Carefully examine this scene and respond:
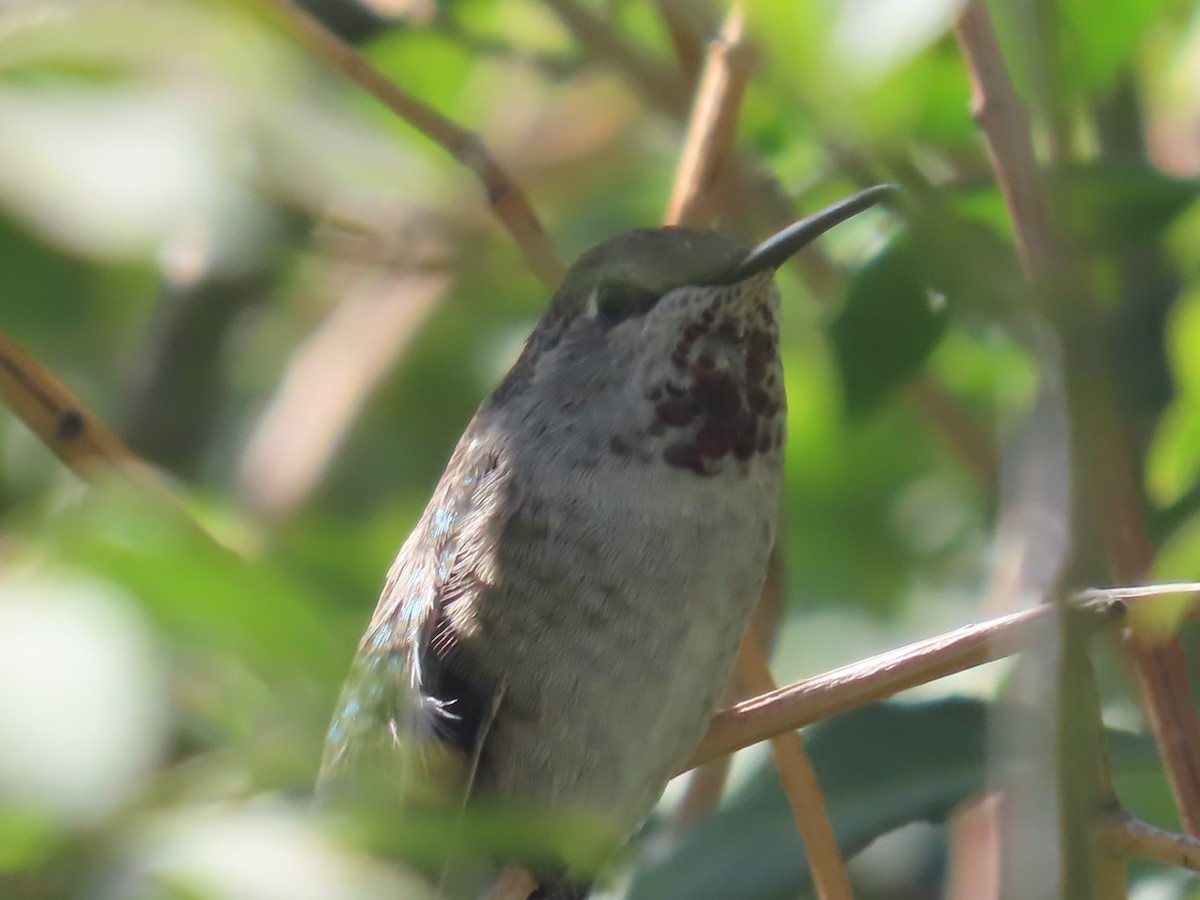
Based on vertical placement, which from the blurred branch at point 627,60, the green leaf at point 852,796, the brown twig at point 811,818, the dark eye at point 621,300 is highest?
the blurred branch at point 627,60

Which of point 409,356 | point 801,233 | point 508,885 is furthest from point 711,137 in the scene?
point 409,356

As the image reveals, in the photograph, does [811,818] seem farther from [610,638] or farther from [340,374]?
[340,374]

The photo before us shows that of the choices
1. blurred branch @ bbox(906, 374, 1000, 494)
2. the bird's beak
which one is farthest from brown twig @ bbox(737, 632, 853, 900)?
blurred branch @ bbox(906, 374, 1000, 494)

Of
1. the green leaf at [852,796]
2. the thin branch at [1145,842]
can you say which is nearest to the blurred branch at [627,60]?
the green leaf at [852,796]

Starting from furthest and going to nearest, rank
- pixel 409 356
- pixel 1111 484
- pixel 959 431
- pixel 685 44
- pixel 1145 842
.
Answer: pixel 409 356 < pixel 959 431 < pixel 685 44 < pixel 1111 484 < pixel 1145 842

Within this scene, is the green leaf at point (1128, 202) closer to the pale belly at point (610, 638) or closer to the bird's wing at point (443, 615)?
the pale belly at point (610, 638)

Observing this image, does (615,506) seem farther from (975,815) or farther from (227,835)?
(227,835)

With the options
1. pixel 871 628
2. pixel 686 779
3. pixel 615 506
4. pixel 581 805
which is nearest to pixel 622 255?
pixel 615 506
